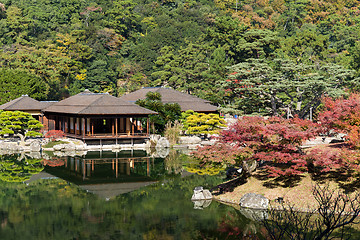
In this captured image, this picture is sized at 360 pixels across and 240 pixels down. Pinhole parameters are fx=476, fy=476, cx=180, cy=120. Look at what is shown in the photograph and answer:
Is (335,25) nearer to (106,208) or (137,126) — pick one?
(137,126)

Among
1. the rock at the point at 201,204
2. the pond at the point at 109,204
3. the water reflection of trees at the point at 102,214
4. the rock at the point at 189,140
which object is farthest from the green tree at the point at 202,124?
the rock at the point at 201,204

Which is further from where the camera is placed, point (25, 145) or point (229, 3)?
point (229, 3)

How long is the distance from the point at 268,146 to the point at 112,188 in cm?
677

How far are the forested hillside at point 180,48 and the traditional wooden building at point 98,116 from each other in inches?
284

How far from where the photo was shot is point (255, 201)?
16453mm

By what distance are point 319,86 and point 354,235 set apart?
19.5 meters

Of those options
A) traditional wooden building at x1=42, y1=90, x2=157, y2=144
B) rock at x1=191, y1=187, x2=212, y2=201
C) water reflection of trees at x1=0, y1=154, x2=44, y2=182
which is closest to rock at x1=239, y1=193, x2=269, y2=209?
rock at x1=191, y1=187, x2=212, y2=201

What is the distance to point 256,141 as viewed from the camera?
1781 centimetres

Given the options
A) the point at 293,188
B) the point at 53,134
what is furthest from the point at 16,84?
the point at 293,188

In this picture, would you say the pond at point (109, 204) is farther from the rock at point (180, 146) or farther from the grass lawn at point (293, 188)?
the rock at point (180, 146)

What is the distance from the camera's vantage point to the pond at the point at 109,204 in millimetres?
14023

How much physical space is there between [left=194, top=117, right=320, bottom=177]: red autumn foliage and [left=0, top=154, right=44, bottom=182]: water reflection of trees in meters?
9.89

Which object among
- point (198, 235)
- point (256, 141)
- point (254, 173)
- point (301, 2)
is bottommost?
point (198, 235)

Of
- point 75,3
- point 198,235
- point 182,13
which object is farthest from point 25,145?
point 182,13
